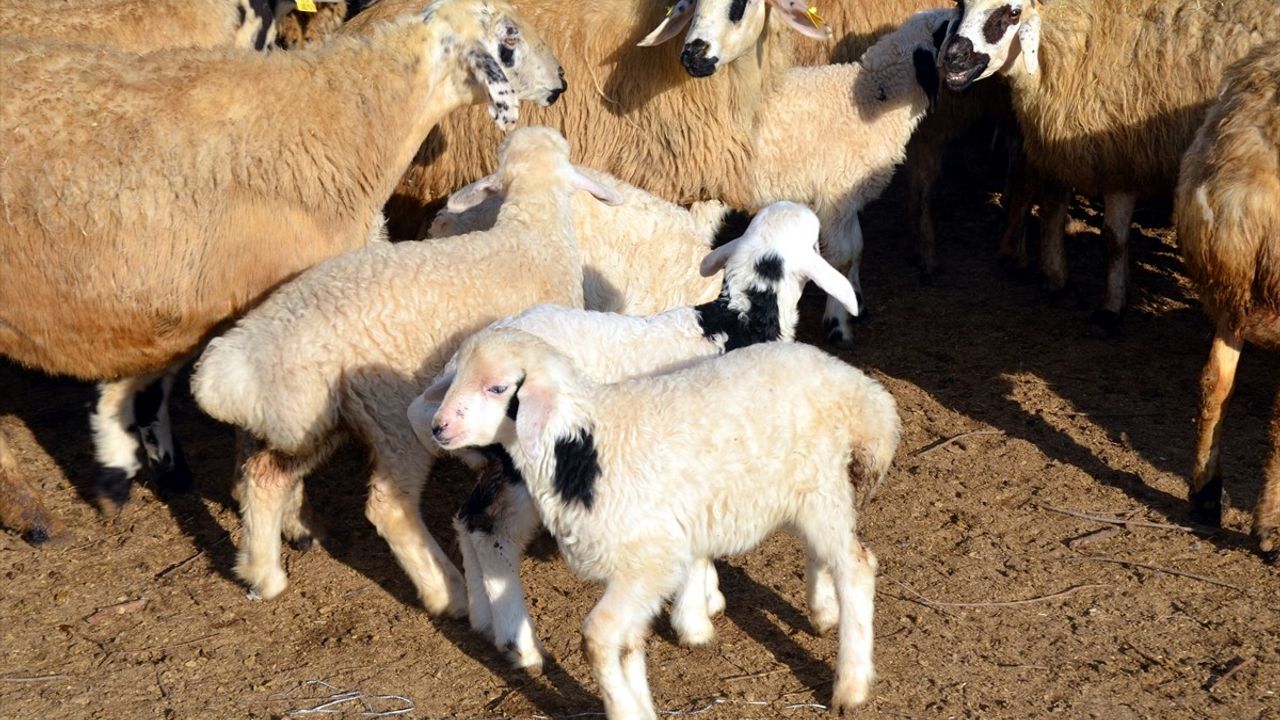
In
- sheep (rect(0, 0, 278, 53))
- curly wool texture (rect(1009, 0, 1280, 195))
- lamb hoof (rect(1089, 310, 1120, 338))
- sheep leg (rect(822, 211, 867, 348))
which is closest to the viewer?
sheep (rect(0, 0, 278, 53))

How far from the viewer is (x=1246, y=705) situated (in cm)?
516

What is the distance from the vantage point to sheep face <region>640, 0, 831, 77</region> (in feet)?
24.9

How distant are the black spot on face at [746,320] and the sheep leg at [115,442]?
3.04 metres

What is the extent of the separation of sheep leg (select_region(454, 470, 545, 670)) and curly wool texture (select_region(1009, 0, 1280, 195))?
456 centimetres

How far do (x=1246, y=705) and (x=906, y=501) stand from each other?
76.6 inches

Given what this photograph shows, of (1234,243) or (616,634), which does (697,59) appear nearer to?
(1234,243)

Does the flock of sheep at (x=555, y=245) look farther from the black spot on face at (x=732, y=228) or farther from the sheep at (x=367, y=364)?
the black spot on face at (x=732, y=228)

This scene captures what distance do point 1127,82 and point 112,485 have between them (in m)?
5.99

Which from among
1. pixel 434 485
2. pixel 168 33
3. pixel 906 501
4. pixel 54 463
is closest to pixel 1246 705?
pixel 906 501

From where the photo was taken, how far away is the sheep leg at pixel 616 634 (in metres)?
4.61

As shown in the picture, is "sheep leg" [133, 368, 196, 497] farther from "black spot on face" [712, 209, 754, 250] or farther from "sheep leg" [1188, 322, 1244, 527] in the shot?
"sheep leg" [1188, 322, 1244, 527]

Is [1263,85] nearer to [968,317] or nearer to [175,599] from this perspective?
[968,317]

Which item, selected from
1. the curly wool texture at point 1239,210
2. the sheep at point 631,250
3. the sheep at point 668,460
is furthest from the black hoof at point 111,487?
the curly wool texture at point 1239,210

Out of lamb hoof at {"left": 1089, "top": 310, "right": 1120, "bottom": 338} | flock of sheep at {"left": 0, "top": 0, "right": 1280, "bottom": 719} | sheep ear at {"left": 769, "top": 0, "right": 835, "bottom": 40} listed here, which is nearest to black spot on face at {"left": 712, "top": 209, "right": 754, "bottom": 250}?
flock of sheep at {"left": 0, "top": 0, "right": 1280, "bottom": 719}
